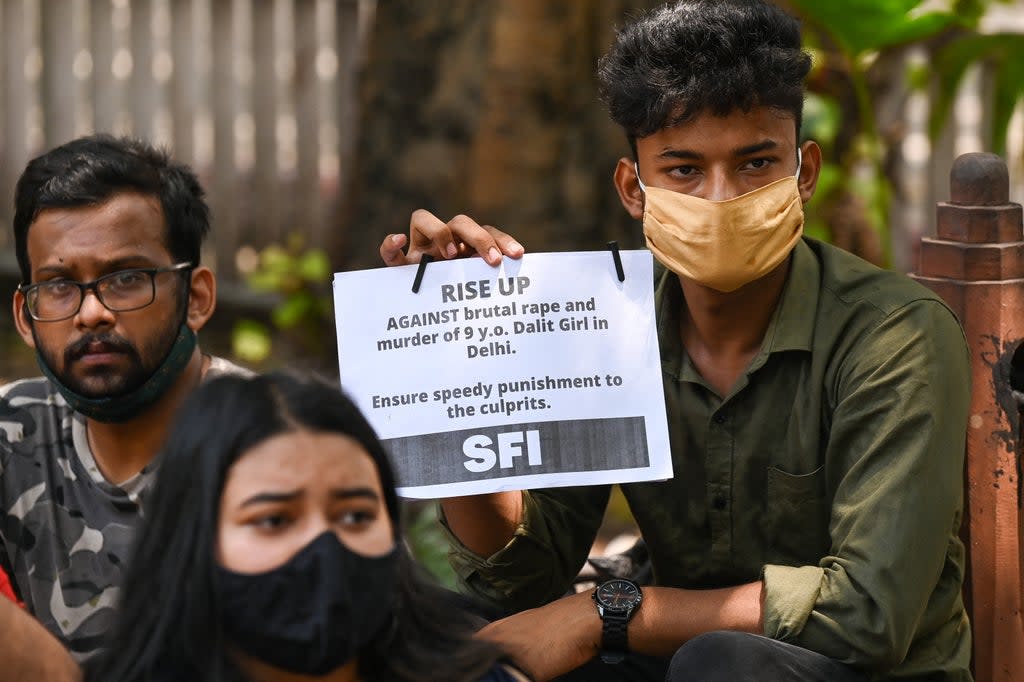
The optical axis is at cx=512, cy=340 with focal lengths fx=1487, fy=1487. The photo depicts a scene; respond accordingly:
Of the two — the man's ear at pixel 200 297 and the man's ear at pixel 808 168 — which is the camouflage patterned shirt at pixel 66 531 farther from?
the man's ear at pixel 808 168

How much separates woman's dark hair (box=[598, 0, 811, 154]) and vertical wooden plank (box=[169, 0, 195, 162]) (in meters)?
5.75

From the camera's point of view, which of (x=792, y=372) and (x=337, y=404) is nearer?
(x=337, y=404)

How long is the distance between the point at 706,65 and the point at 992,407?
0.93 metres

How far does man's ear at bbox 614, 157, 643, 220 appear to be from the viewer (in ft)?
10.6

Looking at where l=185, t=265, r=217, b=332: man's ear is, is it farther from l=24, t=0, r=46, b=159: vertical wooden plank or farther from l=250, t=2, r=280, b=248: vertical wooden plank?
l=24, t=0, r=46, b=159: vertical wooden plank

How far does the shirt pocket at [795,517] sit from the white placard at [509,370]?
0.23 metres

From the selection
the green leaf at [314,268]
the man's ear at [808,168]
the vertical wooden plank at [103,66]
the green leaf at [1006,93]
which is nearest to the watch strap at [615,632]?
the man's ear at [808,168]

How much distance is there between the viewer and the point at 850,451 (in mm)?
2873

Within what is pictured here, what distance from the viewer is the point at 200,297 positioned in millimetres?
3406

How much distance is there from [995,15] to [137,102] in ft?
20.4

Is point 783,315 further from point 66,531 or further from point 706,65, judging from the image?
point 66,531

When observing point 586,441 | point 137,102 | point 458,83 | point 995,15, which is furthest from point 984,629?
point 995,15

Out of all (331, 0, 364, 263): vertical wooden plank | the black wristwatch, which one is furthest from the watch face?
(331, 0, 364, 263): vertical wooden plank

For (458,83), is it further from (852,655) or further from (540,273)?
(852,655)
